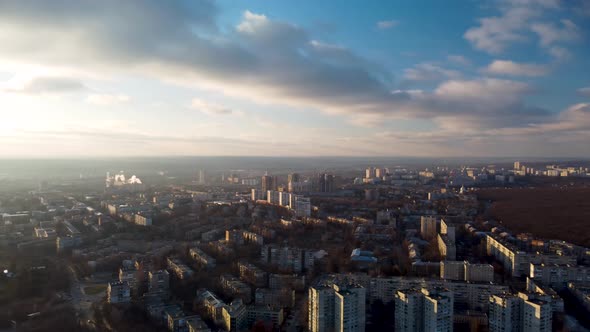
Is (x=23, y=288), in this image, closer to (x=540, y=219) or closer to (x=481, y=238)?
(x=481, y=238)

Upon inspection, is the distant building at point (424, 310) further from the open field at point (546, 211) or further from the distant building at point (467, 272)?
the open field at point (546, 211)

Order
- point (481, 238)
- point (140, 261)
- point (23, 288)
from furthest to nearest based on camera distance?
point (481, 238) < point (140, 261) < point (23, 288)

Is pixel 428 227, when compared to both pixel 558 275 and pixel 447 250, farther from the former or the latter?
pixel 558 275

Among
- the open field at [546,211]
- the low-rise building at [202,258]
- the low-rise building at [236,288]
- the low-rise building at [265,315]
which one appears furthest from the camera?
the open field at [546,211]

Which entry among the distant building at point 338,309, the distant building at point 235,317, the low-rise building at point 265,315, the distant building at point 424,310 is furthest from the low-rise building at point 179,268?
the distant building at point 424,310

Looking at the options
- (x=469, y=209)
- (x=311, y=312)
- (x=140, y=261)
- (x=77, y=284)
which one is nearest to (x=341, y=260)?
(x=311, y=312)

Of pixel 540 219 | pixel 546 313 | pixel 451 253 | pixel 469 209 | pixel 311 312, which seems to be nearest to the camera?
pixel 546 313

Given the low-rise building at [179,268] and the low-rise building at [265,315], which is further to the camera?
the low-rise building at [179,268]
